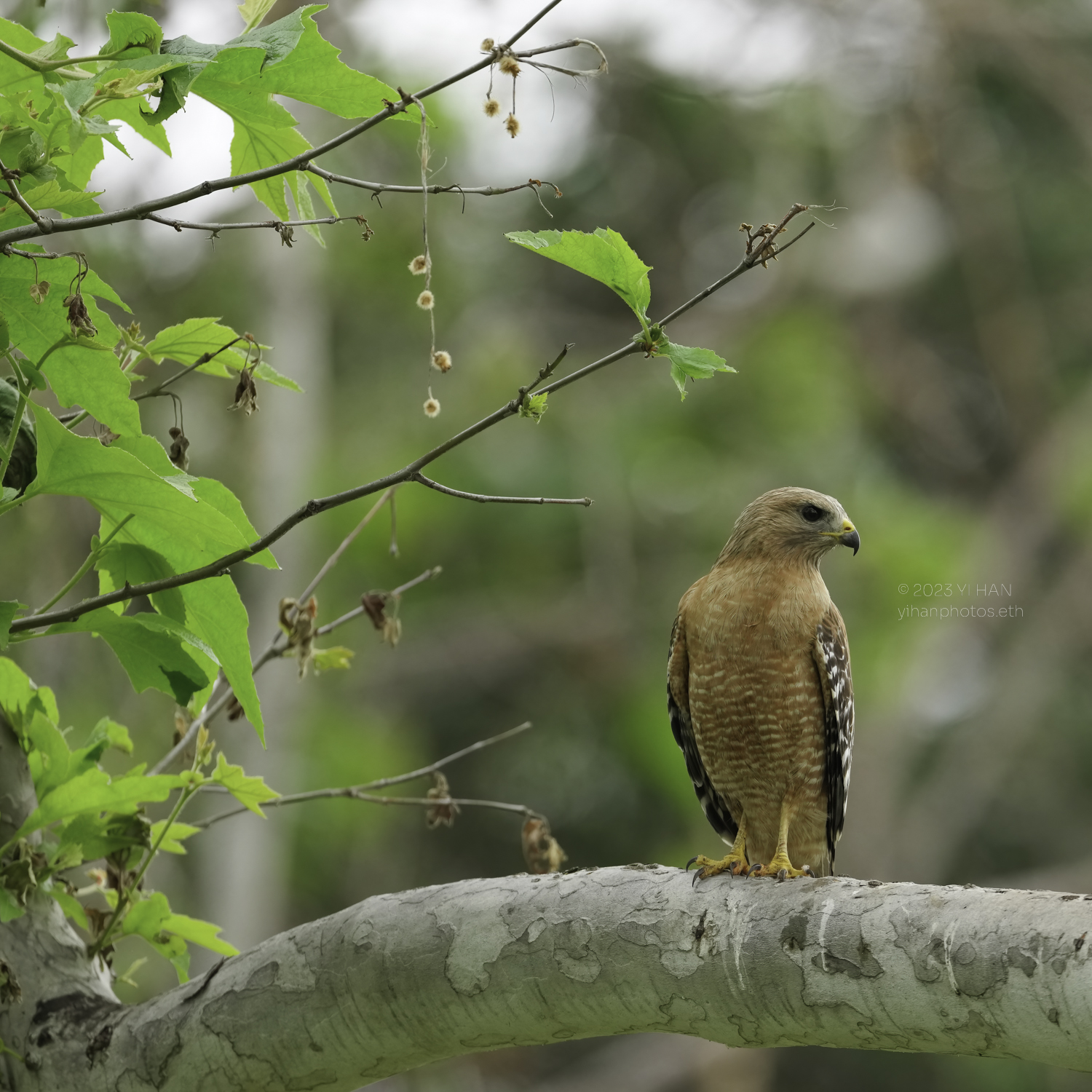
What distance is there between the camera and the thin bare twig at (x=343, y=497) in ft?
6.11

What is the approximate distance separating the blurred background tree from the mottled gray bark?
7.68m

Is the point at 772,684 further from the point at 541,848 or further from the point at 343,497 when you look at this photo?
the point at 343,497

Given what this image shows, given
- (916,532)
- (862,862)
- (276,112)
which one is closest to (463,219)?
(916,532)

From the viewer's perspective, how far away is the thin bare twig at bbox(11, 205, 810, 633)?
1.86 m

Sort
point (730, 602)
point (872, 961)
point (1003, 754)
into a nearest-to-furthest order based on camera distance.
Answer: point (872, 961), point (730, 602), point (1003, 754)

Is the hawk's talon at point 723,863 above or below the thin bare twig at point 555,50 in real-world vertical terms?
below

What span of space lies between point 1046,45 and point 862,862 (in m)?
8.75

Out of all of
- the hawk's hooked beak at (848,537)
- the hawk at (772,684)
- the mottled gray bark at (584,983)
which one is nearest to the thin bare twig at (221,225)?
the mottled gray bark at (584,983)

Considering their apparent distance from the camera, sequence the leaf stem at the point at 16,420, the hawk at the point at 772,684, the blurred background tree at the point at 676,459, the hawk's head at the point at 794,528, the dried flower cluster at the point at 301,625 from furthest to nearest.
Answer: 1. the blurred background tree at the point at 676,459
2. the hawk's head at the point at 794,528
3. the hawk at the point at 772,684
4. the dried flower cluster at the point at 301,625
5. the leaf stem at the point at 16,420

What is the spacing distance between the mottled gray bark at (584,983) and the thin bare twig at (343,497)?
0.79 m

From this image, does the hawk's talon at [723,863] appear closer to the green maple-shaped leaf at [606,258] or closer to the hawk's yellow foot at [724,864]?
the hawk's yellow foot at [724,864]

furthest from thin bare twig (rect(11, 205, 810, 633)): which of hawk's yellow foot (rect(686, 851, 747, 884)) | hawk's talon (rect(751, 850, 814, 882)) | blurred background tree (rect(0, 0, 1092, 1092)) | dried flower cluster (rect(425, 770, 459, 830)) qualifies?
blurred background tree (rect(0, 0, 1092, 1092))

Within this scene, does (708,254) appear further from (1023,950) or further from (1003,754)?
(1023,950)

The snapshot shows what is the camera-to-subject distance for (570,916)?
223 cm
